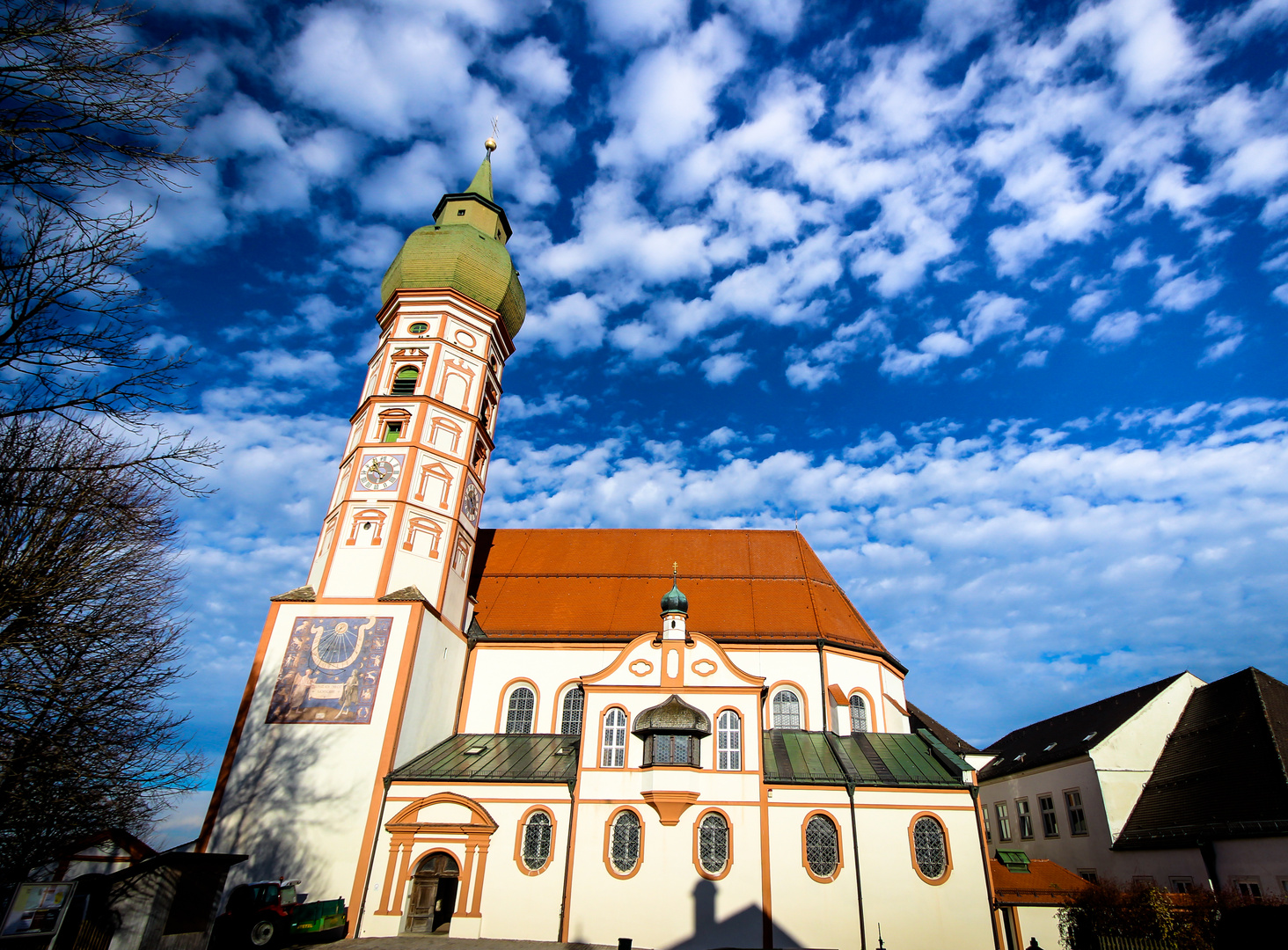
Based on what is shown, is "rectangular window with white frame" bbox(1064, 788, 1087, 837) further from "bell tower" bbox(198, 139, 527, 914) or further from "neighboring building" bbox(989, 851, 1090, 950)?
"bell tower" bbox(198, 139, 527, 914)

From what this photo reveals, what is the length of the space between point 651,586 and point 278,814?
13084 mm

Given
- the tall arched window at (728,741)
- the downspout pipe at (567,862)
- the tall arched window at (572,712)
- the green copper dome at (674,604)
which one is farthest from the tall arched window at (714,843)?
the green copper dome at (674,604)

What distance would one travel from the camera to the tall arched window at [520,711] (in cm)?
2341

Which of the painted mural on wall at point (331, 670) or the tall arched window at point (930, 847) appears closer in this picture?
the tall arched window at point (930, 847)

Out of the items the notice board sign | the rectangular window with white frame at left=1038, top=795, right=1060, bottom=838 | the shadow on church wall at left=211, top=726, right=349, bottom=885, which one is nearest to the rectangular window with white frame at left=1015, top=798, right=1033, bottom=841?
the rectangular window with white frame at left=1038, top=795, right=1060, bottom=838

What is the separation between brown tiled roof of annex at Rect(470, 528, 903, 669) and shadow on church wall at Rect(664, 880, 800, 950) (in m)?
7.99

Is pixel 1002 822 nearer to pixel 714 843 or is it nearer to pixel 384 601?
pixel 714 843

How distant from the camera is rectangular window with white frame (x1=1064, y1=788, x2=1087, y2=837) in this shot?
26.3m

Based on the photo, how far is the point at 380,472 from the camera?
933 inches

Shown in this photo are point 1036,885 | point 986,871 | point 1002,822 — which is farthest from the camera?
point 1002,822

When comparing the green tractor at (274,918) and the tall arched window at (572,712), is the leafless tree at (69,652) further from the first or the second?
the tall arched window at (572,712)

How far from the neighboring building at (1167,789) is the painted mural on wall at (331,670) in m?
23.2

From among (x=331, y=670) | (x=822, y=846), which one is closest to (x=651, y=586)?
(x=822, y=846)

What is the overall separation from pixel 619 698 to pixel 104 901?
38.7 feet
